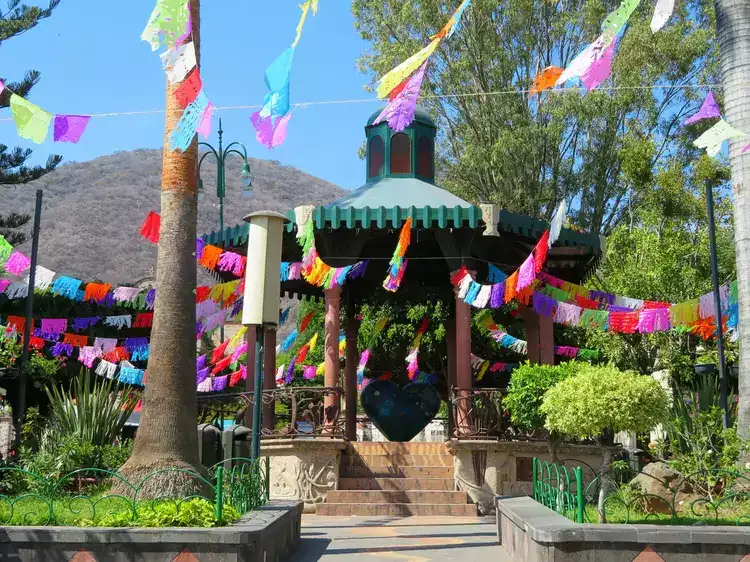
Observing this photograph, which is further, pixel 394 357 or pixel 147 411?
pixel 394 357

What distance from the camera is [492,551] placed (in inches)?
391

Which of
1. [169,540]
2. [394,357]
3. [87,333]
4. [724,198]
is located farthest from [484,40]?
[169,540]

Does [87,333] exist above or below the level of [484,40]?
below

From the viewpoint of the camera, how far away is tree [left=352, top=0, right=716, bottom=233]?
98.0ft

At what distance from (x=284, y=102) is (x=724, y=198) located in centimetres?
2253

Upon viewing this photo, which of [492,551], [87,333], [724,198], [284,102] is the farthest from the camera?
[724,198]

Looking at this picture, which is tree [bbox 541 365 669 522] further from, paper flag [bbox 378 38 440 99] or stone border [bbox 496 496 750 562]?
paper flag [bbox 378 38 440 99]

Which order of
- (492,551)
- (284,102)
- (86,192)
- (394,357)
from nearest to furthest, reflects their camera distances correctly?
(492,551), (284,102), (394,357), (86,192)

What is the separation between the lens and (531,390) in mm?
13062

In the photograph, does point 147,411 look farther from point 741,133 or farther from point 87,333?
point 87,333

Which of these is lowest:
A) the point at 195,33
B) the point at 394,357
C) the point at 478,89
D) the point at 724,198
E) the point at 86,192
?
the point at 394,357

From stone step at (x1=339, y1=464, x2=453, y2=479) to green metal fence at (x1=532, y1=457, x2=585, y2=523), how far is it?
182 inches

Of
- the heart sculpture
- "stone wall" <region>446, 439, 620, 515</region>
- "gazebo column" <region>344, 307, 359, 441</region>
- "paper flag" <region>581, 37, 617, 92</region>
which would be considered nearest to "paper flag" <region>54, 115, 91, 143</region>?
"paper flag" <region>581, 37, 617, 92</region>

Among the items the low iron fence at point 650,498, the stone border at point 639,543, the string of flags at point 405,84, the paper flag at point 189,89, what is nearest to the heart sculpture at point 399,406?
the low iron fence at point 650,498
